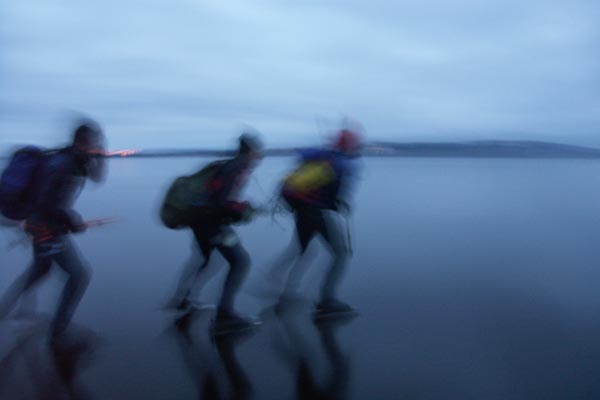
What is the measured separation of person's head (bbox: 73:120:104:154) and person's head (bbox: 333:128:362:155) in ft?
6.53

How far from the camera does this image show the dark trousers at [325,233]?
19.6 feet

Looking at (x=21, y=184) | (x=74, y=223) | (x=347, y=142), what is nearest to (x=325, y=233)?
(x=347, y=142)

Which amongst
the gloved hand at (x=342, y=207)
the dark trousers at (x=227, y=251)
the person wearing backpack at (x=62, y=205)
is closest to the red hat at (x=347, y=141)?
the gloved hand at (x=342, y=207)

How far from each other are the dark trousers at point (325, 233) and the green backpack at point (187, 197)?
86 centimetres

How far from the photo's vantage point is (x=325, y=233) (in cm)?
600

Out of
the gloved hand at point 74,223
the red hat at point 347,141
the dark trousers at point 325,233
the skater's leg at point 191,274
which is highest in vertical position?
the red hat at point 347,141

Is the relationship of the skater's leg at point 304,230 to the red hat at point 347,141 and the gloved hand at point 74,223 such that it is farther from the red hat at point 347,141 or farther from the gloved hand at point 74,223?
the gloved hand at point 74,223

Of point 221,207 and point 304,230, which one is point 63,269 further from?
point 304,230

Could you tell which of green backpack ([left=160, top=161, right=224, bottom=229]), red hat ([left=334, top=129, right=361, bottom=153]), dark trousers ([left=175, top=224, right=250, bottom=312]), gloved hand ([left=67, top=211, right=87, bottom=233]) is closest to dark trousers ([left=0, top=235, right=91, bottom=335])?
gloved hand ([left=67, top=211, right=87, bottom=233])

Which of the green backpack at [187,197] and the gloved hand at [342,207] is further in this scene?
the gloved hand at [342,207]

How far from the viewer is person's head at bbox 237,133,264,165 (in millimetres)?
5434

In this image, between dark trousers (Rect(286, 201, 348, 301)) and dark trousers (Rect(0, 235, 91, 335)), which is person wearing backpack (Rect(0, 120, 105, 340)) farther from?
dark trousers (Rect(286, 201, 348, 301))

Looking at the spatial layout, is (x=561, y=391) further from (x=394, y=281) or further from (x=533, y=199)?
(x=533, y=199)

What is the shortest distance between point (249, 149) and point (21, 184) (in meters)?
1.67
